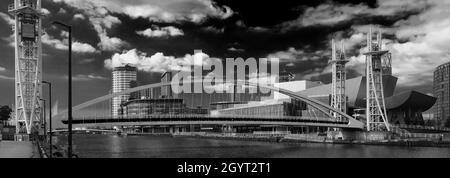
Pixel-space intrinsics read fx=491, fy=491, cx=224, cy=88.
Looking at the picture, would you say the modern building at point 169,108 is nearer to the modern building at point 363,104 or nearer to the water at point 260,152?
the modern building at point 363,104

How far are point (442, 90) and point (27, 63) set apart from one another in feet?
495

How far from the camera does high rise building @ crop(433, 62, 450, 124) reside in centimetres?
17612

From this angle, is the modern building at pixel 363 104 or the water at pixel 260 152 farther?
the modern building at pixel 363 104

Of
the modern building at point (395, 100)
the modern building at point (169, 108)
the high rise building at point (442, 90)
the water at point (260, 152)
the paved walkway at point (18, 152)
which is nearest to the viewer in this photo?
the paved walkway at point (18, 152)

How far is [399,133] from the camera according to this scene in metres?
95.8

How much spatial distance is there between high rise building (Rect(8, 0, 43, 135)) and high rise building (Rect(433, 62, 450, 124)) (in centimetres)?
13955

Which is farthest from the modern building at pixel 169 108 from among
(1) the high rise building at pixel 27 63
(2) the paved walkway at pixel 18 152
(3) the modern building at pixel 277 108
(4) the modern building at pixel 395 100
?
(2) the paved walkway at pixel 18 152

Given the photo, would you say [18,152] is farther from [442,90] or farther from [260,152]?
[442,90]

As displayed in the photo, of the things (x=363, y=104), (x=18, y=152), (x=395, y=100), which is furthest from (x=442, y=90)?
(x=18, y=152)

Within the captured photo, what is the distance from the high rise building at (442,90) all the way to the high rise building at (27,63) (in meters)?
140

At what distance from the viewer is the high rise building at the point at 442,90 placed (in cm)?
17612

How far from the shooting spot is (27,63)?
84.0 metres

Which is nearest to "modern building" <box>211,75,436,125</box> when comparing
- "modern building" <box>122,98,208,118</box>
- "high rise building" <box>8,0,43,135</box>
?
"modern building" <box>122,98,208,118</box>
